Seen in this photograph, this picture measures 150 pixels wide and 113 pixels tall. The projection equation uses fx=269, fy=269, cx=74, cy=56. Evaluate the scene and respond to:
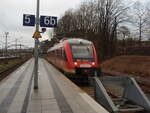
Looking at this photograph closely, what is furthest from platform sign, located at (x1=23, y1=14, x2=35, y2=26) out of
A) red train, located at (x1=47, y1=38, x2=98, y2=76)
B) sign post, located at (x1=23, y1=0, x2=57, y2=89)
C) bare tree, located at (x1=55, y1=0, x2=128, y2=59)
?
bare tree, located at (x1=55, y1=0, x2=128, y2=59)

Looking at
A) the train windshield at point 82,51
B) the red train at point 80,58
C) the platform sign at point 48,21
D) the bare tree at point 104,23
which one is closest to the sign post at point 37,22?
the platform sign at point 48,21

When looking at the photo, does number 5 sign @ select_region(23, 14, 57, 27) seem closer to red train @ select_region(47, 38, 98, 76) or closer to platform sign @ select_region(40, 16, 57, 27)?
platform sign @ select_region(40, 16, 57, 27)

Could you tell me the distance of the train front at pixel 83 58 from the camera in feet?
57.0

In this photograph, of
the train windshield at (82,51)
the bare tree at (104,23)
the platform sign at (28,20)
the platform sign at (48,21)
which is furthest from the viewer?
the bare tree at (104,23)

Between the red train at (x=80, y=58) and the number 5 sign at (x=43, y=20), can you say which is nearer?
the number 5 sign at (x=43, y=20)

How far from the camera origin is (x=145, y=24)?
4828cm

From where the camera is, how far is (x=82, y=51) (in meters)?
18.5

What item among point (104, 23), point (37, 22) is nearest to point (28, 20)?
point (37, 22)

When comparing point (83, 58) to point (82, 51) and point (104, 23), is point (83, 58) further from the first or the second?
point (104, 23)

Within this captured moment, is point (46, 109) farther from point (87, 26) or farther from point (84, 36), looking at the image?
point (87, 26)

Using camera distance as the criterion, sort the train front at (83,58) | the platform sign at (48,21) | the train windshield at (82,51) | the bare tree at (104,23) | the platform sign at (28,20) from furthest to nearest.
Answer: the bare tree at (104,23) → the train windshield at (82,51) → the train front at (83,58) → the platform sign at (48,21) → the platform sign at (28,20)

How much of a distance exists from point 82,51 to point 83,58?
0.74 m

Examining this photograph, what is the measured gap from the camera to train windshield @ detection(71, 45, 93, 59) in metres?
18.2

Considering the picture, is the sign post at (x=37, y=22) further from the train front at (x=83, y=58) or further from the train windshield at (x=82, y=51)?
the train windshield at (x=82, y=51)
